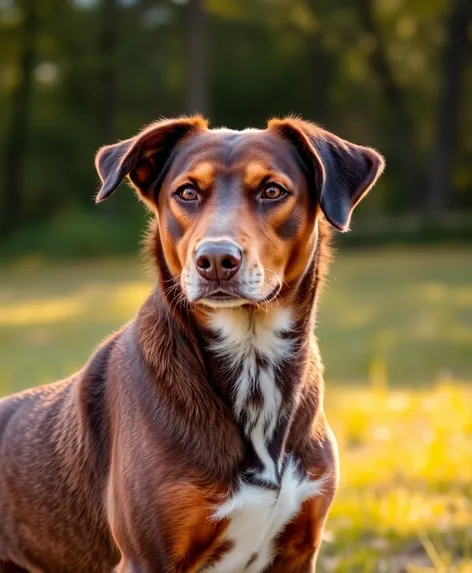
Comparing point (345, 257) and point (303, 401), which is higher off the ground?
point (303, 401)

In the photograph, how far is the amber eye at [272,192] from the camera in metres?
3.61

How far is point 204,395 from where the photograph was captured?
11.5 ft

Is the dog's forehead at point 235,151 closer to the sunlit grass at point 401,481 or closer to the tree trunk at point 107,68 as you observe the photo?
the sunlit grass at point 401,481

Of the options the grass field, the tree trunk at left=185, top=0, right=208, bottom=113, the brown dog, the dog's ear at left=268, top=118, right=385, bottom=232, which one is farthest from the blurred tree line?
the dog's ear at left=268, top=118, right=385, bottom=232

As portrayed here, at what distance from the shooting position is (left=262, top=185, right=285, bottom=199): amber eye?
11.8 feet

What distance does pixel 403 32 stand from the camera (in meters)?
38.2

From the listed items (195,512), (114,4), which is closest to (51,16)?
(114,4)

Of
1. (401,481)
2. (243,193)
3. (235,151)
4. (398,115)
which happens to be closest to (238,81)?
(398,115)

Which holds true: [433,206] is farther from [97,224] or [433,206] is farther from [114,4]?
[114,4]

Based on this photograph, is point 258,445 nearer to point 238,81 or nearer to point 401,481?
point 401,481

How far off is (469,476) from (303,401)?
9.41 ft

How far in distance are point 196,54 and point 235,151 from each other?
28.2 metres

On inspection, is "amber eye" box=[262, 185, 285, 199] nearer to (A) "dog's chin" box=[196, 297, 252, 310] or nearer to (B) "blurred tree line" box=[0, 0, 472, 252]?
(A) "dog's chin" box=[196, 297, 252, 310]

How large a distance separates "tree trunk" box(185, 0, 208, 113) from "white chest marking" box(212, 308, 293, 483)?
27.5 m
